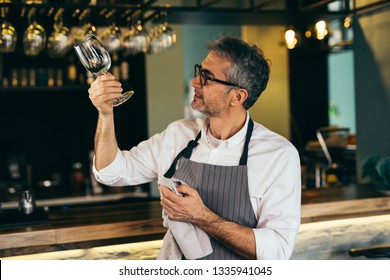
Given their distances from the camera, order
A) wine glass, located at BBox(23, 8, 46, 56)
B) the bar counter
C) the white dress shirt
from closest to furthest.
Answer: the white dress shirt, the bar counter, wine glass, located at BBox(23, 8, 46, 56)

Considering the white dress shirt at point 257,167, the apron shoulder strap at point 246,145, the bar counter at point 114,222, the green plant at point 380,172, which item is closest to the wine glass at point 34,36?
the bar counter at point 114,222

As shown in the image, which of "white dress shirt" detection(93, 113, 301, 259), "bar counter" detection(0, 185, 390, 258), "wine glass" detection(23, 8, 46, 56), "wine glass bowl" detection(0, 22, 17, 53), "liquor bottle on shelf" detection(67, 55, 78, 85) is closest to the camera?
"white dress shirt" detection(93, 113, 301, 259)

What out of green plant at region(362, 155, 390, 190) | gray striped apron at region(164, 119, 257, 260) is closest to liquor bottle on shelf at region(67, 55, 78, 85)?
green plant at region(362, 155, 390, 190)

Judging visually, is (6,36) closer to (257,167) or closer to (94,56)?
(94,56)

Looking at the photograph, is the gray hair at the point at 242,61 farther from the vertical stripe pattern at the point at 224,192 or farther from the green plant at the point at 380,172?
the green plant at the point at 380,172

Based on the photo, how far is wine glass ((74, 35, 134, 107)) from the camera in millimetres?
1946

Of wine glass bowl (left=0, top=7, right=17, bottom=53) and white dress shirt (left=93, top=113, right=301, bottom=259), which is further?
wine glass bowl (left=0, top=7, right=17, bottom=53)

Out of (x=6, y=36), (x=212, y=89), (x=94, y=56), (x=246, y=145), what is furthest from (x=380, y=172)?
(x=6, y=36)

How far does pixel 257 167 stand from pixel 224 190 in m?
0.14

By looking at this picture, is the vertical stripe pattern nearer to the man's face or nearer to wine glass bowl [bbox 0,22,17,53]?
the man's face

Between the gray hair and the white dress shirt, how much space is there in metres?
0.15

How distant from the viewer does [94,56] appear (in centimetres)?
195

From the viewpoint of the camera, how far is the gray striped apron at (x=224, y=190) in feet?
6.62
